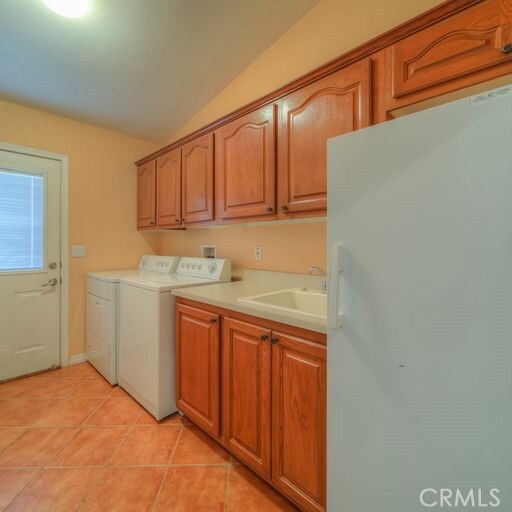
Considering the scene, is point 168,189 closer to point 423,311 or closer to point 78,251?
point 78,251

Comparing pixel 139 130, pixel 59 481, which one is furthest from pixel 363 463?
pixel 139 130

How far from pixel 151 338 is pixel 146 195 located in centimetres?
168

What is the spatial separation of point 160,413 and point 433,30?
248 cm

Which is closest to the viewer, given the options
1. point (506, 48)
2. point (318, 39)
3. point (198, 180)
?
point (506, 48)

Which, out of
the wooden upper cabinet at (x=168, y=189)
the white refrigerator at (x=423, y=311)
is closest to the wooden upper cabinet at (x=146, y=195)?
the wooden upper cabinet at (x=168, y=189)

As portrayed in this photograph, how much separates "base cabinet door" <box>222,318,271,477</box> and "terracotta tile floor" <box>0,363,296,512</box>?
162 millimetres

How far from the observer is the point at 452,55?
0.98 metres

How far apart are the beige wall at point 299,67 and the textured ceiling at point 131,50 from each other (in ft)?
0.30

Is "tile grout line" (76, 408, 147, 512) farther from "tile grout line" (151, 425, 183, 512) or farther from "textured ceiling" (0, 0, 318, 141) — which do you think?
"textured ceiling" (0, 0, 318, 141)

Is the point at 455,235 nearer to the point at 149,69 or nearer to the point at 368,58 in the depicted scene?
the point at 368,58

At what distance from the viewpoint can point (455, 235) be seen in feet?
2.22

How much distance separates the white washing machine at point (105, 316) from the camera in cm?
224

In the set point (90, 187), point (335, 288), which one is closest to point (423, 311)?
point (335, 288)

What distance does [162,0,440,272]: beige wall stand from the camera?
62.4 inches
